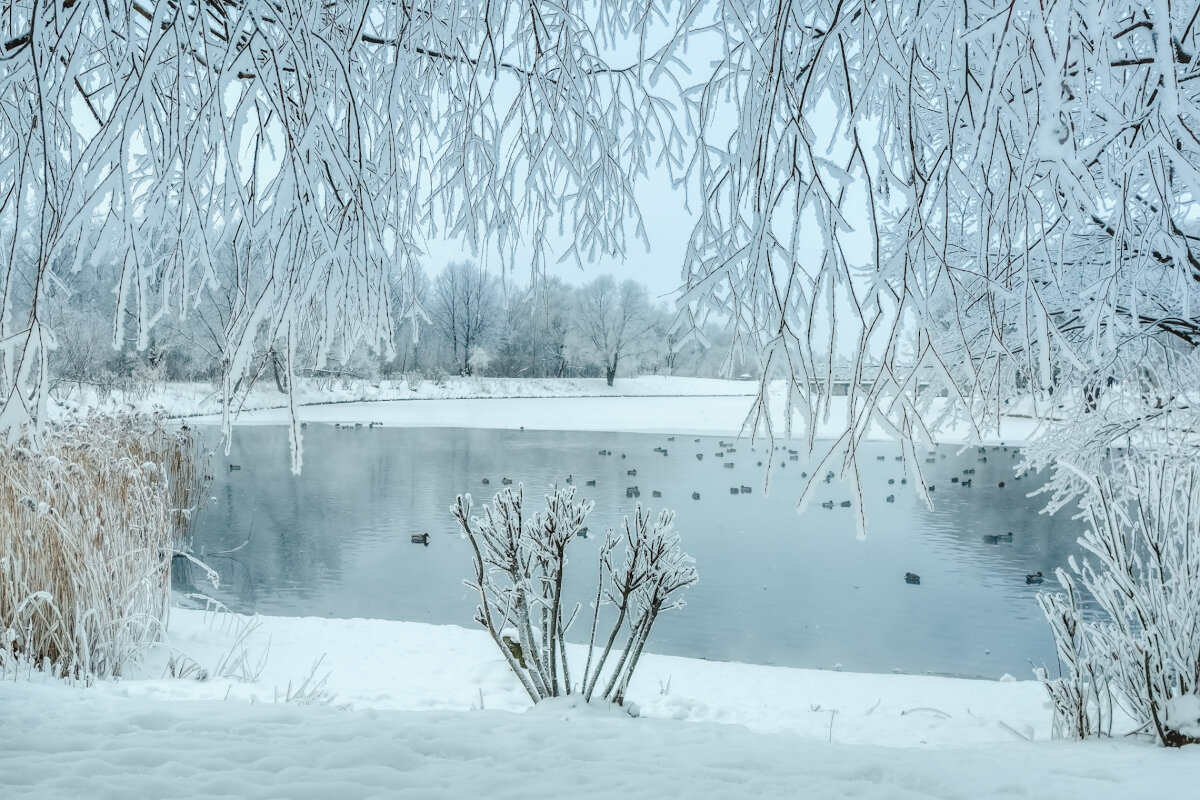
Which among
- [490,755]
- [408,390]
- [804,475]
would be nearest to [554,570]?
[490,755]

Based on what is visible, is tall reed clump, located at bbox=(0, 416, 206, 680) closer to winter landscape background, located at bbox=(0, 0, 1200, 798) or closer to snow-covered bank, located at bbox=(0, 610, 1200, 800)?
winter landscape background, located at bbox=(0, 0, 1200, 798)

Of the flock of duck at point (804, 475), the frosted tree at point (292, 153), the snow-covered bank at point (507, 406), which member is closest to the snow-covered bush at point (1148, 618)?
the flock of duck at point (804, 475)

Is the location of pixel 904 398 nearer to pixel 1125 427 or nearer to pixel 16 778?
pixel 16 778

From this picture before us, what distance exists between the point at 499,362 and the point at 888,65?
4351 cm

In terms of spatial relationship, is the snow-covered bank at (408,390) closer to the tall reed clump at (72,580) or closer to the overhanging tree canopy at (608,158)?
the tall reed clump at (72,580)

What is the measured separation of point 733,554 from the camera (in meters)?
7.94

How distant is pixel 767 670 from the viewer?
4.99 m

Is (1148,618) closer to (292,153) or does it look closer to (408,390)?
(292,153)

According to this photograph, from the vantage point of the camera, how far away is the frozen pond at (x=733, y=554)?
5.82 metres

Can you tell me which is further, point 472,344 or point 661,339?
point 472,344

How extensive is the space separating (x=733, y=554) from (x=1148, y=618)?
5.00 m

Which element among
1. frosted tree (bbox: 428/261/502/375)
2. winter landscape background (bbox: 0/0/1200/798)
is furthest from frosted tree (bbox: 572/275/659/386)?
winter landscape background (bbox: 0/0/1200/798)

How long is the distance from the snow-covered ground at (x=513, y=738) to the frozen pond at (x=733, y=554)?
91 centimetres

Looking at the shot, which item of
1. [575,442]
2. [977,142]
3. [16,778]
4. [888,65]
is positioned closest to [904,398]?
[977,142]
